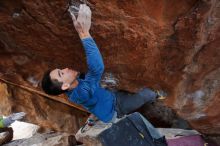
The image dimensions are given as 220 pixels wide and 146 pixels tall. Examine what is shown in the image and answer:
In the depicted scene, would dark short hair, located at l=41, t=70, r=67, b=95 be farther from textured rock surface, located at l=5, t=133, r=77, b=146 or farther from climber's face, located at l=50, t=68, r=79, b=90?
textured rock surface, located at l=5, t=133, r=77, b=146

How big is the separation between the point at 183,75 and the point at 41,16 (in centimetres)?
179

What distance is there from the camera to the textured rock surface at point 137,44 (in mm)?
3256

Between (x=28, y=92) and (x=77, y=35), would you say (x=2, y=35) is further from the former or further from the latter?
(x=28, y=92)

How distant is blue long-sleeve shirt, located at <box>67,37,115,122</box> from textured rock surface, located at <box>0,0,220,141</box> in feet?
1.10

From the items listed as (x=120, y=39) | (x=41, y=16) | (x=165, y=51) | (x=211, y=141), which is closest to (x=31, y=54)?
(x=41, y=16)

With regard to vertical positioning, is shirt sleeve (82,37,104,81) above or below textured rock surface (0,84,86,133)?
above

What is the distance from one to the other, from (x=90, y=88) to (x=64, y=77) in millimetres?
298

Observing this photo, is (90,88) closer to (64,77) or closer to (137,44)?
(64,77)

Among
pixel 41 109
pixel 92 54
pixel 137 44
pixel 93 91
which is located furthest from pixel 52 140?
pixel 92 54

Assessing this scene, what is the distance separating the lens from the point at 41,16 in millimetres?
3326

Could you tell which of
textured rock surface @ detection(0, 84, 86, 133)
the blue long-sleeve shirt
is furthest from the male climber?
textured rock surface @ detection(0, 84, 86, 133)

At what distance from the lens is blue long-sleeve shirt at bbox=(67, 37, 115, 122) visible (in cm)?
319

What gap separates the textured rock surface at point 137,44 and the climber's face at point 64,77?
0.32m

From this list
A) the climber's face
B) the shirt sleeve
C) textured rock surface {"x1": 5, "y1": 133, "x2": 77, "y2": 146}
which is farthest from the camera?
textured rock surface {"x1": 5, "y1": 133, "x2": 77, "y2": 146}
